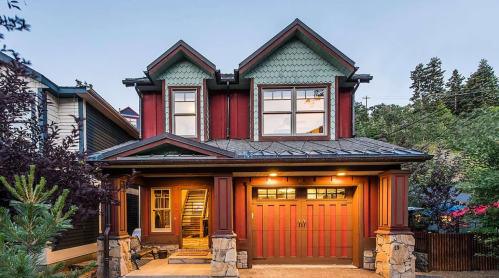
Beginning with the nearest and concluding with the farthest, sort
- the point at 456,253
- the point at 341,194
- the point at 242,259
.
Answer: the point at 456,253 → the point at 242,259 → the point at 341,194

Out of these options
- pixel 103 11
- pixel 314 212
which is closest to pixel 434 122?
pixel 314 212

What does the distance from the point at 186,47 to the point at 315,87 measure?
3.96m

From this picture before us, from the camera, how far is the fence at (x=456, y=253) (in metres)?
6.92

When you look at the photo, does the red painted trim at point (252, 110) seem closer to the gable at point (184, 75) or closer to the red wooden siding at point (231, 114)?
the red wooden siding at point (231, 114)

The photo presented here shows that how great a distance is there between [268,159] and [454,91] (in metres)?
46.0

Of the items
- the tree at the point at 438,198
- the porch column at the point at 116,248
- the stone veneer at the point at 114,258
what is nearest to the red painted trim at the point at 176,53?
the porch column at the point at 116,248

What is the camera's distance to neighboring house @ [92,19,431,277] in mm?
6246

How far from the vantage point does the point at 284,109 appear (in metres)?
7.93

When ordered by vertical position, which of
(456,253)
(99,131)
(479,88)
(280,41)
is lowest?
(456,253)

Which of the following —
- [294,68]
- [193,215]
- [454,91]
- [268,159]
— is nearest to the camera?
[268,159]

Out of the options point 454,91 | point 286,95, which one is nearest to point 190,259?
point 286,95

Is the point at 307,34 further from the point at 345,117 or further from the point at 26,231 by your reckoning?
the point at 26,231

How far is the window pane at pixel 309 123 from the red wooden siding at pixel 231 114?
1592 millimetres

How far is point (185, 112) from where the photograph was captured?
8.04 meters
